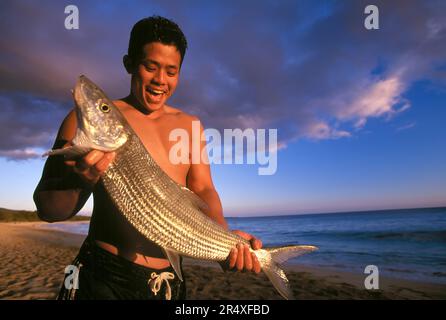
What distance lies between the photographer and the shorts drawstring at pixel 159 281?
3.17 meters

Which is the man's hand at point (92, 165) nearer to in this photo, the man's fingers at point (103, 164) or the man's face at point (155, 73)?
the man's fingers at point (103, 164)

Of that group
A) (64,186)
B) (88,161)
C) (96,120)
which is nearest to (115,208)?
(64,186)

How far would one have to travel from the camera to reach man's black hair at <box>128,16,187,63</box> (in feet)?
12.2

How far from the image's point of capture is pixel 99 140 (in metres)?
2.85

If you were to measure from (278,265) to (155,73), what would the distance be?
123 inches

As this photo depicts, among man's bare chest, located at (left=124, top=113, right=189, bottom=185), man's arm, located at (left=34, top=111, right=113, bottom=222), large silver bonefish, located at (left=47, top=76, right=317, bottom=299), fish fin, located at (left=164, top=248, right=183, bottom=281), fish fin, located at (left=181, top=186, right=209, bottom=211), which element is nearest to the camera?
man's arm, located at (left=34, top=111, right=113, bottom=222)

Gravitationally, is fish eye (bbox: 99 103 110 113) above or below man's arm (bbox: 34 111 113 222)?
above

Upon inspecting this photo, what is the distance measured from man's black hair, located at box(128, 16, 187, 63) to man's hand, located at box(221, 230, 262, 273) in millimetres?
2650

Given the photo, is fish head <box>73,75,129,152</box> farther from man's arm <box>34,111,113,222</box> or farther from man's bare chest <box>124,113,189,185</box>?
man's bare chest <box>124,113,189,185</box>

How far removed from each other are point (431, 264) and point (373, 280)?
23.3ft

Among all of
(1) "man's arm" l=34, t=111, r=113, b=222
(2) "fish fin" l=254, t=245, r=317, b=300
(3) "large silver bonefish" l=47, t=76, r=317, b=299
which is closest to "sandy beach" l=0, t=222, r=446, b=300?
(2) "fish fin" l=254, t=245, r=317, b=300

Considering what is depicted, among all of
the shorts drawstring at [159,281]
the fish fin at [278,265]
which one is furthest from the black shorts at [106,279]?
the fish fin at [278,265]
